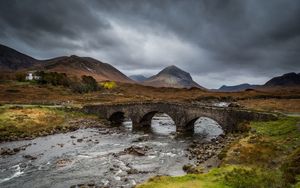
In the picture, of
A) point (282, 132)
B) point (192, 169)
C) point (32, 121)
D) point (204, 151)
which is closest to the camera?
point (192, 169)

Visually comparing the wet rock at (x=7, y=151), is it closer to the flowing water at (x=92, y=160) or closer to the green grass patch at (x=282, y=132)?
the flowing water at (x=92, y=160)

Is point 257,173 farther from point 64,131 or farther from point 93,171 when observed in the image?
point 64,131

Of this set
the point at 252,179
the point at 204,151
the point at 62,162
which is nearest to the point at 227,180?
A: the point at 252,179

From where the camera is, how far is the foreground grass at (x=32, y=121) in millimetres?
52344

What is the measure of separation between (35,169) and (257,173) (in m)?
24.5

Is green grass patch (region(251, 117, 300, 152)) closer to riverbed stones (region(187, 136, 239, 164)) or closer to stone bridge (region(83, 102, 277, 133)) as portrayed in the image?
stone bridge (region(83, 102, 277, 133))

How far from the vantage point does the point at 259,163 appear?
26.2 metres

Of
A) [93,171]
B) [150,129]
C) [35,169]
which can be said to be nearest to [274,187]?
[93,171]

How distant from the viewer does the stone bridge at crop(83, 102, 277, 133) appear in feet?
149

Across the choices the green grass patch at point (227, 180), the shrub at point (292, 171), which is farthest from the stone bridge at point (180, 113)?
the green grass patch at point (227, 180)

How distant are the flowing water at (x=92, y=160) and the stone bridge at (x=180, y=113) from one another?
11.5 ft

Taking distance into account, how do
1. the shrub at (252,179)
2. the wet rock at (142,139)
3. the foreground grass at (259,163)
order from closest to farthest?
the shrub at (252,179)
the foreground grass at (259,163)
the wet rock at (142,139)

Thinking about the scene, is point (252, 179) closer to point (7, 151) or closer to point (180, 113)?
point (7, 151)

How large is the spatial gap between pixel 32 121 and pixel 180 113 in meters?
31.0
